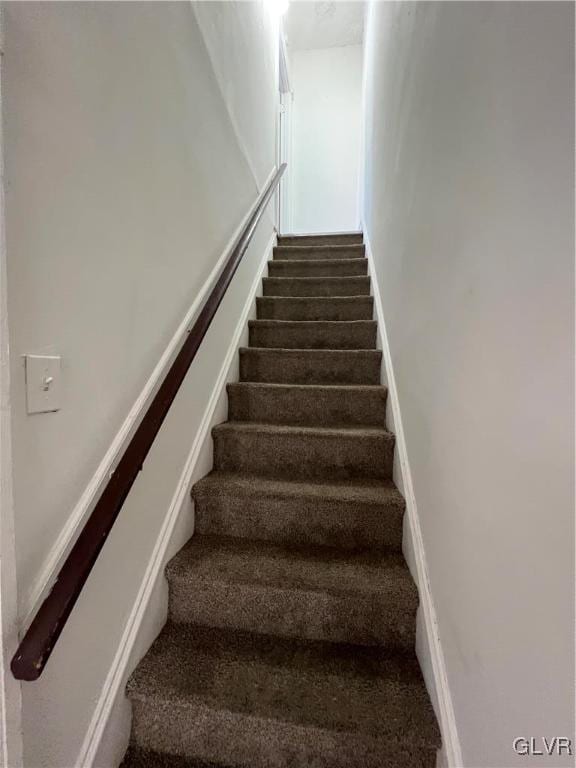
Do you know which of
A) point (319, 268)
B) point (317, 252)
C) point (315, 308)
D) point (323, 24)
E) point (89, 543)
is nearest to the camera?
point (89, 543)

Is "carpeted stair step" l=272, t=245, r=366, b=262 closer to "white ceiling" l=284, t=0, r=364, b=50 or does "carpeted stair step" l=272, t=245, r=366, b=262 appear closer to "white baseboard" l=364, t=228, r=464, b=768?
"white baseboard" l=364, t=228, r=464, b=768

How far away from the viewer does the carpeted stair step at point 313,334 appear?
222 cm

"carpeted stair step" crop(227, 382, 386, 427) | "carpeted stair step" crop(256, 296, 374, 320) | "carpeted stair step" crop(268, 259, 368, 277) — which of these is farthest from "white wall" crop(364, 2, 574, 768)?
"carpeted stair step" crop(268, 259, 368, 277)

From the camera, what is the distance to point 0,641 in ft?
1.92

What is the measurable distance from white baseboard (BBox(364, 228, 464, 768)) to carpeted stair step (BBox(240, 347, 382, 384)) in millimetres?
419

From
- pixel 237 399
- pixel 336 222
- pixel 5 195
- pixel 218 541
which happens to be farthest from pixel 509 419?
pixel 336 222

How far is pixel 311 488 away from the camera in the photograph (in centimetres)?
142

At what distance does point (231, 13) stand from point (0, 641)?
8.88ft

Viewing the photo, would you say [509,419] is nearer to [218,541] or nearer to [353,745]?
[353,745]

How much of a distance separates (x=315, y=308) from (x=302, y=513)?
4.99 ft

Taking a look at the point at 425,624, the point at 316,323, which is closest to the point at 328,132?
the point at 316,323

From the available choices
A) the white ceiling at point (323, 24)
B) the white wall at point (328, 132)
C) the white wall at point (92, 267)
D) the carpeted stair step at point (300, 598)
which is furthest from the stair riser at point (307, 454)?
the white ceiling at point (323, 24)

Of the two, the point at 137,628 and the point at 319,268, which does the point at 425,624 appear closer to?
the point at 137,628

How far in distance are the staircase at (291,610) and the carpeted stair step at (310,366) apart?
0.73ft
